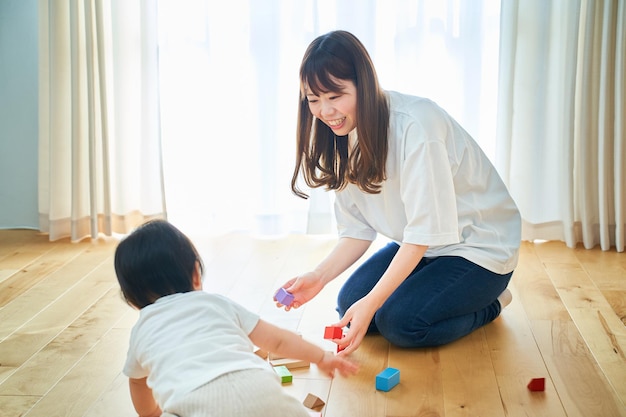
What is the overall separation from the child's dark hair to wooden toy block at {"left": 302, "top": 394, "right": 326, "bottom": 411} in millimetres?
486

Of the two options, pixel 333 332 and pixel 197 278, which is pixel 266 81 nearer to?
pixel 333 332

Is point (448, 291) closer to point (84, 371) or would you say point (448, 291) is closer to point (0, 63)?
point (84, 371)

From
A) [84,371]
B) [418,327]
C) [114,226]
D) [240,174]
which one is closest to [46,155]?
[114,226]

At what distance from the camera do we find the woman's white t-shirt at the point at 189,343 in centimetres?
135

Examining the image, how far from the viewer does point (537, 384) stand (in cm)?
186

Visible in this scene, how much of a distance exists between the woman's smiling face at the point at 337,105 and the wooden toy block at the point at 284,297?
17.7 inches

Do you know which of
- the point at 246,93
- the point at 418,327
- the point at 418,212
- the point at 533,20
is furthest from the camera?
the point at 246,93

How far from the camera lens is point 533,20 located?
9.73 ft

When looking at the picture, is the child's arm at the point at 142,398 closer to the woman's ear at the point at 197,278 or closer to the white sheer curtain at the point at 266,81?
the woman's ear at the point at 197,278

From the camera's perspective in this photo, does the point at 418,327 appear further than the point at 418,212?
Yes

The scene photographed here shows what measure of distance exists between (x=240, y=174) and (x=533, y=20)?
129cm

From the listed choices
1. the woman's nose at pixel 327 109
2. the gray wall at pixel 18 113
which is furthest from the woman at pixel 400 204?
the gray wall at pixel 18 113

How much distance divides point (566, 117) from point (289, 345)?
1830 mm

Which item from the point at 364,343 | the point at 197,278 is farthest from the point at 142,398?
the point at 364,343
